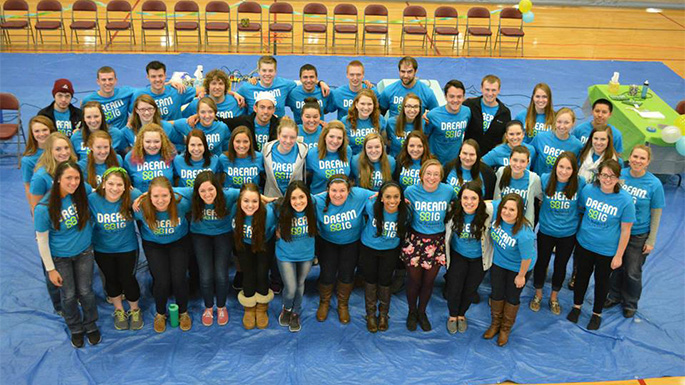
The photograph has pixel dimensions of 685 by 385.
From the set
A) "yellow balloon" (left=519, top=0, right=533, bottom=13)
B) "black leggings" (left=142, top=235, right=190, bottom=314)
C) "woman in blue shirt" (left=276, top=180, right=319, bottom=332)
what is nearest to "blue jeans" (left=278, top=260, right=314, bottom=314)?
"woman in blue shirt" (left=276, top=180, right=319, bottom=332)

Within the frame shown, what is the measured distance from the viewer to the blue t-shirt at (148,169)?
5207 mm

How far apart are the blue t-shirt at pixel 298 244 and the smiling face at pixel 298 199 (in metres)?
0.11

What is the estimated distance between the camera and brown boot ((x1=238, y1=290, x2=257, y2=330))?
5328 mm

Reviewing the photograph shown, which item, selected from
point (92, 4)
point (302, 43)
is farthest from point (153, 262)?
point (92, 4)

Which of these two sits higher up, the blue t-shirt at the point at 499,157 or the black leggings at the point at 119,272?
the blue t-shirt at the point at 499,157

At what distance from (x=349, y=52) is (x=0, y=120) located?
643 centimetres

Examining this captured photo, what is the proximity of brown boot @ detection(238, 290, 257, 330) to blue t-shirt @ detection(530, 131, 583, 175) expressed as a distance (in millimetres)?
2818

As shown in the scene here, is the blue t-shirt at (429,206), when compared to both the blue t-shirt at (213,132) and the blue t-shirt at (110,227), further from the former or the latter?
the blue t-shirt at (110,227)

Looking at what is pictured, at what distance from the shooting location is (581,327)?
5.54 m

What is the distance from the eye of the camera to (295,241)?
16.3ft

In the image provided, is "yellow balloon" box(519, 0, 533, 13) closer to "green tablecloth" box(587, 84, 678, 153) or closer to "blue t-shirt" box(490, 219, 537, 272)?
"green tablecloth" box(587, 84, 678, 153)

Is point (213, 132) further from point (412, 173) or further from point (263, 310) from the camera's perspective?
point (412, 173)

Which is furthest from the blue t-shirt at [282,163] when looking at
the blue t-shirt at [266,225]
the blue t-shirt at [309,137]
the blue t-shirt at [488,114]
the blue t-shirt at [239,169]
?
the blue t-shirt at [488,114]

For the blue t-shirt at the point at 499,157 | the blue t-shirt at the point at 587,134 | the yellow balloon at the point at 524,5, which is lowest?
the blue t-shirt at the point at 499,157
